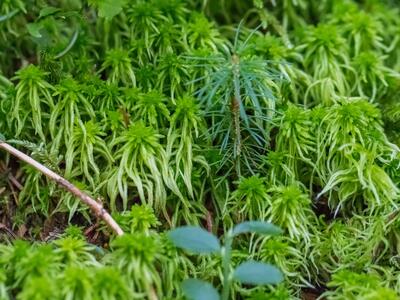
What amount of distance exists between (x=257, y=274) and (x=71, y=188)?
53 cm

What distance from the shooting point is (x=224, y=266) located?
1.44 meters

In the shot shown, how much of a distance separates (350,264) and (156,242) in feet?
1.60

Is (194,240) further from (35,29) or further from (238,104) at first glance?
(35,29)

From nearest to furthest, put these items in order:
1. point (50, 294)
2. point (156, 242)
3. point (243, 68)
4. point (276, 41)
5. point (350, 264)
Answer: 1. point (50, 294)
2. point (156, 242)
3. point (350, 264)
4. point (243, 68)
5. point (276, 41)

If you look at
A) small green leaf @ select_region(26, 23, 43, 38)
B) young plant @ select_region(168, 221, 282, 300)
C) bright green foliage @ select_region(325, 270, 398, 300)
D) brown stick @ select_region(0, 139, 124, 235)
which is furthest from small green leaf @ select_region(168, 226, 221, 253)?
small green leaf @ select_region(26, 23, 43, 38)

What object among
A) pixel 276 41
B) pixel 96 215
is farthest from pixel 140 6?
pixel 96 215

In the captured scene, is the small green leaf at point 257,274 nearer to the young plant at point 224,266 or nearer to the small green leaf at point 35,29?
the young plant at point 224,266

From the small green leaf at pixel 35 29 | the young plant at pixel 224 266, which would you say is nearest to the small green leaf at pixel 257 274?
the young plant at pixel 224 266

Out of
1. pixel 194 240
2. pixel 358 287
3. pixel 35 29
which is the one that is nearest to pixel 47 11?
pixel 35 29

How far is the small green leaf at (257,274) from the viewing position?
1382 mm

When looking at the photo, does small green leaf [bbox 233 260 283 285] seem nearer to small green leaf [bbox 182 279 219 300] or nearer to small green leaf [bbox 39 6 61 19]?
small green leaf [bbox 182 279 219 300]

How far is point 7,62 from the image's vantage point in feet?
6.77

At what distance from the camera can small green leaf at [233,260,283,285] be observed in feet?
4.53

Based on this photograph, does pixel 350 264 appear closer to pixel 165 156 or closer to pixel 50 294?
pixel 165 156
